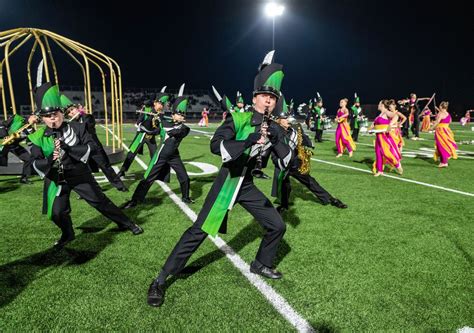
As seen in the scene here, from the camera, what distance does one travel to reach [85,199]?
13.8ft

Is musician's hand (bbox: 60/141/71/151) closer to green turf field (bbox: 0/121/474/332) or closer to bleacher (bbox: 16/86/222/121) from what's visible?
green turf field (bbox: 0/121/474/332)

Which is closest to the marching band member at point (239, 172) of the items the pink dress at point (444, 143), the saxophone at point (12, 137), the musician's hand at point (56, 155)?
the musician's hand at point (56, 155)

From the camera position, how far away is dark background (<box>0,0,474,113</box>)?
3841cm

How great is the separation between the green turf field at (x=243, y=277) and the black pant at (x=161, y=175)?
0.28m

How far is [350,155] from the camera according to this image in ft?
41.2

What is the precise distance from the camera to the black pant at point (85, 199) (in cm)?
385

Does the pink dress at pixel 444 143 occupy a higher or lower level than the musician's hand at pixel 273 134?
lower

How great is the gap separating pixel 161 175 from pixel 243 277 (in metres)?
3.20

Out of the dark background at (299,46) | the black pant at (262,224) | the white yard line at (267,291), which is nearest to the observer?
the white yard line at (267,291)

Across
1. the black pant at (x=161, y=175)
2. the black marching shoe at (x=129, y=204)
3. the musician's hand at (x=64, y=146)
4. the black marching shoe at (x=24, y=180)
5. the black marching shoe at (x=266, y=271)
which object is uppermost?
the musician's hand at (x=64, y=146)

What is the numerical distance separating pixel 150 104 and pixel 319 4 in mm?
39315

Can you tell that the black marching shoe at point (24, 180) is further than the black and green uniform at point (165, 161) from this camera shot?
Yes

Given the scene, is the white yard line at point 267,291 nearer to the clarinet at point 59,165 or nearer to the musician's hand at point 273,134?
the musician's hand at point 273,134

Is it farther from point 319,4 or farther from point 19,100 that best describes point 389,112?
point 19,100
